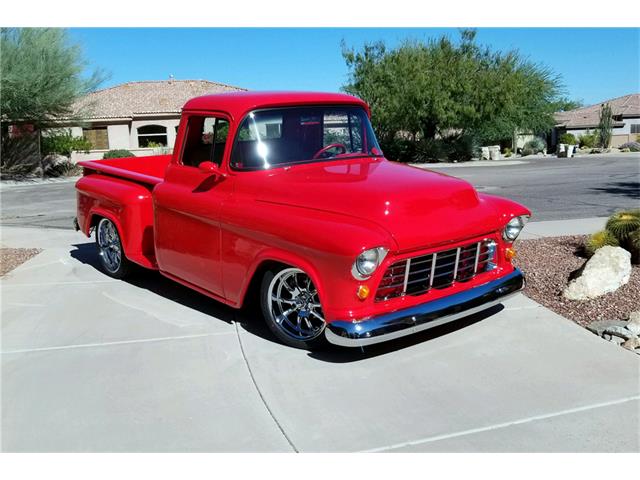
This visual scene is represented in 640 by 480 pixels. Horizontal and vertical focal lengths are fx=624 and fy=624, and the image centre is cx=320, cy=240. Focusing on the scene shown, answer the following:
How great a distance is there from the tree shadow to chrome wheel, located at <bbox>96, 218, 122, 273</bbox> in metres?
11.1

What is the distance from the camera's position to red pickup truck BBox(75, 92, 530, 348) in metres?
4.24

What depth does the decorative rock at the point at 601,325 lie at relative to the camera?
16.6 ft

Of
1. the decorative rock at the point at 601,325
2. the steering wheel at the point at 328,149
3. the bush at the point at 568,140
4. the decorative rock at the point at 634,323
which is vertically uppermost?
the steering wheel at the point at 328,149

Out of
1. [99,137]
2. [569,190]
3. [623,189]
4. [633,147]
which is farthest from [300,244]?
[633,147]

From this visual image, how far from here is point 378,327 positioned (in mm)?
4141

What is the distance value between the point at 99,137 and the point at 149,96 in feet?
17.0

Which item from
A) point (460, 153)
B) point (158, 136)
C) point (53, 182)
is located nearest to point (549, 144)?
point (460, 153)

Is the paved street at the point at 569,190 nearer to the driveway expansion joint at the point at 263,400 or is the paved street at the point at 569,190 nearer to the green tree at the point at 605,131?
the driveway expansion joint at the point at 263,400

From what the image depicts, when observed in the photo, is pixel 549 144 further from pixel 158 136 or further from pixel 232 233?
pixel 232 233

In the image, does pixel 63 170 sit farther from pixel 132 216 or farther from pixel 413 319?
pixel 413 319

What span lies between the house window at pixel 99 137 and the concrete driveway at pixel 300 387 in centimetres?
3232

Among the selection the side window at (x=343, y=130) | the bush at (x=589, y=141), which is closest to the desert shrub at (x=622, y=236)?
the side window at (x=343, y=130)

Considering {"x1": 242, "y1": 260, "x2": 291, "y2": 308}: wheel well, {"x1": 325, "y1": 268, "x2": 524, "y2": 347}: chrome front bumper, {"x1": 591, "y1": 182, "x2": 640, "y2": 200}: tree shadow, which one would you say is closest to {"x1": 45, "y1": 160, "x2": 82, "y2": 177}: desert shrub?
{"x1": 591, "y1": 182, "x2": 640, "y2": 200}: tree shadow

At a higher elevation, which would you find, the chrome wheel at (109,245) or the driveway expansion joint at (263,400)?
the chrome wheel at (109,245)
